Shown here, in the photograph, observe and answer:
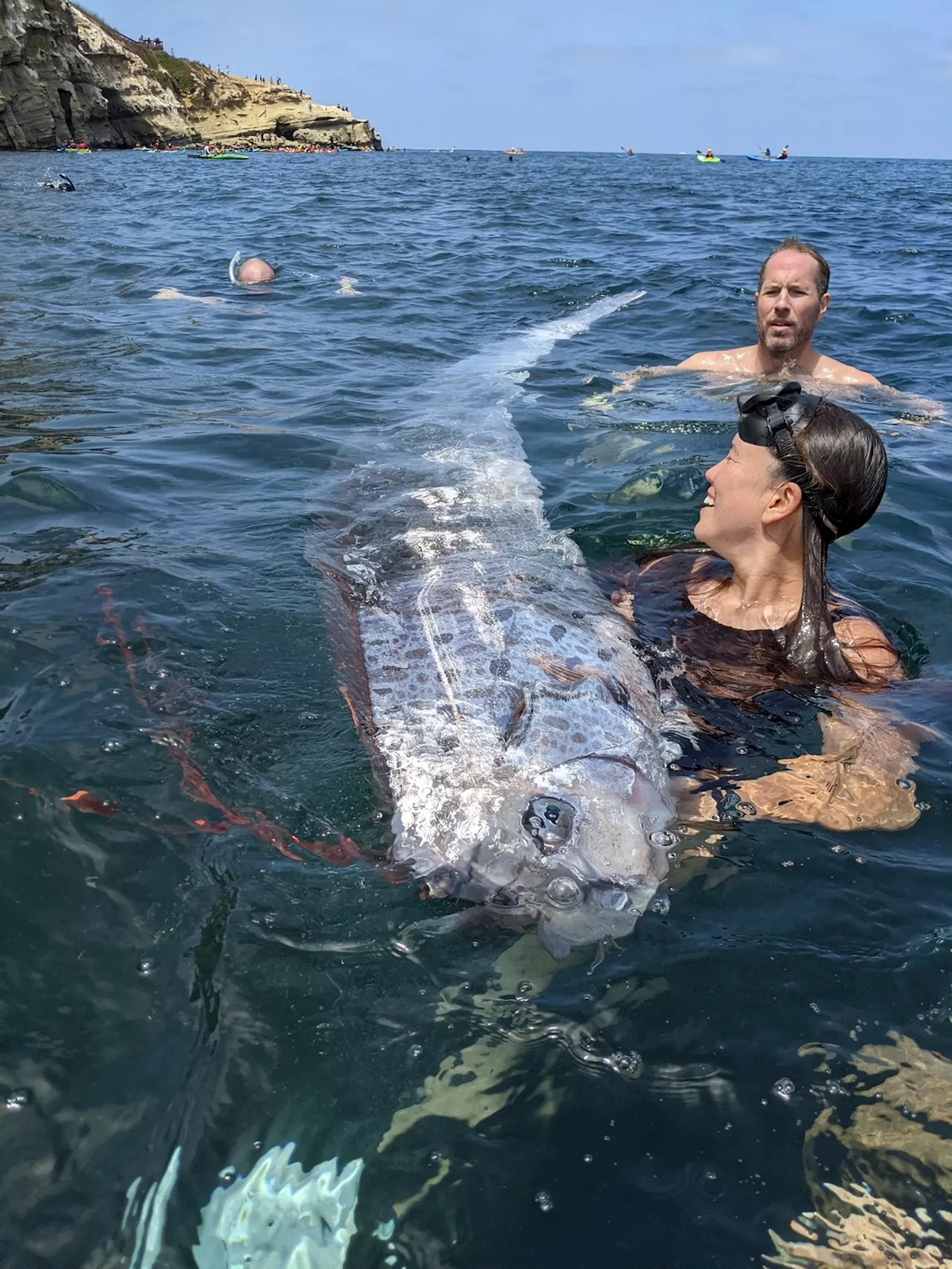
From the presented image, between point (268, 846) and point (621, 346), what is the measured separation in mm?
8266

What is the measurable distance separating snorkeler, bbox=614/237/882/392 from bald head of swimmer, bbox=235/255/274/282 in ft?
20.5

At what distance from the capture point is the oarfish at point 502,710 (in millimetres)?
2369

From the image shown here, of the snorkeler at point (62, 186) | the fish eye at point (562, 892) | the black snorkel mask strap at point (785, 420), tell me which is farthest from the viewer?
the snorkeler at point (62, 186)

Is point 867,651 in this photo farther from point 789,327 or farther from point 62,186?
point 62,186

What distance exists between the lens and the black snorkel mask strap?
3.18m

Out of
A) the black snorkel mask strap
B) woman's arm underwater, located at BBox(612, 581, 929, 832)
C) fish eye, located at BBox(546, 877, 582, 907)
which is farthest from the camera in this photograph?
the black snorkel mask strap

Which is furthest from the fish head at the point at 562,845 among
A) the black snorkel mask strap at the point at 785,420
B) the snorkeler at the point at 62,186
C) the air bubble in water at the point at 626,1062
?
the snorkeler at the point at 62,186

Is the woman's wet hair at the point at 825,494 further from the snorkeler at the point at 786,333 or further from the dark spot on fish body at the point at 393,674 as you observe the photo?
the snorkeler at the point at 786,333

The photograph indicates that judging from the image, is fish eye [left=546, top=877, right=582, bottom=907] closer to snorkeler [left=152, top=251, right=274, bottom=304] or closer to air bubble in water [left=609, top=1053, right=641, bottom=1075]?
air bubble in water [left=609, top=1053, right=641, bottom=1075]

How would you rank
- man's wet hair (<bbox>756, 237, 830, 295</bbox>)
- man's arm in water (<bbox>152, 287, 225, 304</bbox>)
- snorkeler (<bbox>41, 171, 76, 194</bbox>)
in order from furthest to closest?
1. snorkeler (<bbox>41, 171, 76, 194</bbox>)
2. man's arm in water (<bbox>152, 287, 225, 304</bbox>)
3. man's wet hair (<bbox>756, 237, 830, 295</bbox>)

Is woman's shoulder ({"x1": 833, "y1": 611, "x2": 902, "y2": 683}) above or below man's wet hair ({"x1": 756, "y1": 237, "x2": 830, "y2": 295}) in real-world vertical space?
below

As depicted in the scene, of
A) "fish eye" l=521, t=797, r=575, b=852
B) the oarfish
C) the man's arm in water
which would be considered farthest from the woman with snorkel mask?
the man's arm in water

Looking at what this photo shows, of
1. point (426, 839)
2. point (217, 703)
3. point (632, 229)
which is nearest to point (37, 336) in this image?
point (217, 703)

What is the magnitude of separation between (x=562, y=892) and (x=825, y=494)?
1732 millimetres
